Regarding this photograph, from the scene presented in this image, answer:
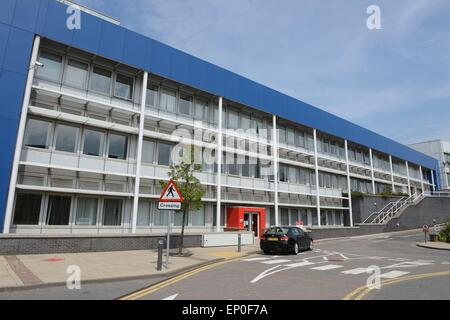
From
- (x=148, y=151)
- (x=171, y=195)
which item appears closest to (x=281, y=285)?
(x=171, y=195)

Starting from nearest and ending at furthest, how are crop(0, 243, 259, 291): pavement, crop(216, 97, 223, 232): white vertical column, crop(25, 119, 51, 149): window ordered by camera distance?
1. crop(0, 243, 259, 291): pavement
2. crop(25, 119, 51, 149): window
3. crop(216, 97, 223, 232): white vertical column

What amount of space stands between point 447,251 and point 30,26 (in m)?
26.0

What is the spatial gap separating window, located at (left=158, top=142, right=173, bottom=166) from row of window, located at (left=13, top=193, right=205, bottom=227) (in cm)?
274

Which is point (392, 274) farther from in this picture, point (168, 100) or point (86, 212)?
point (168, 100)

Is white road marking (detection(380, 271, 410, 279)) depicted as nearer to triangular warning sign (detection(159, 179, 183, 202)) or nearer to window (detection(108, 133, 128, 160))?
triangular warning sign (detection(159, 179, 183, 202))

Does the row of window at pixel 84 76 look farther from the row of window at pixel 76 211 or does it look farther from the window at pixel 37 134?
the row of window at pixel 76 211

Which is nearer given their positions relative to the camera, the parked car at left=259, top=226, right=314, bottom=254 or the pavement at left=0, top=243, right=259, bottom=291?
the pavement at left=0, top=243, right=259, bottom=291

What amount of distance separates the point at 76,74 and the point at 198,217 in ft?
38.7

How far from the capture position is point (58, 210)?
16.7 metres

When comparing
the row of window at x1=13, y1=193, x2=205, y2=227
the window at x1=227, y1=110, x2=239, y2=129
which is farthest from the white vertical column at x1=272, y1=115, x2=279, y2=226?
the row of window at x1=13, y1=193, x2=205, y2=227

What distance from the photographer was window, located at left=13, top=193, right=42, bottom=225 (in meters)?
15.5

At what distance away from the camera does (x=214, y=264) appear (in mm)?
13453
